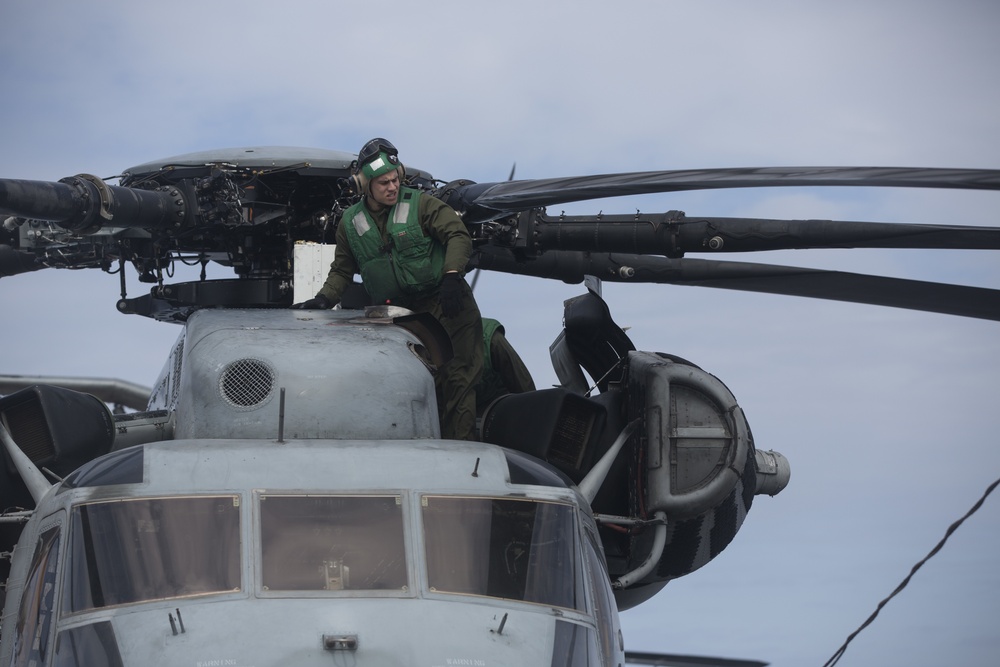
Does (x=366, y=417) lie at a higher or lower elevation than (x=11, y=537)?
higher

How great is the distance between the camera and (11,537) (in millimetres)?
9070

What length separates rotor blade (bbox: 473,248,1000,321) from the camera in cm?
864

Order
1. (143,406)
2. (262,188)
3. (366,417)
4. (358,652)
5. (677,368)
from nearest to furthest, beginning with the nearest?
(358,652) → (366,417) → (677,368) → (262,188) → (143,406)

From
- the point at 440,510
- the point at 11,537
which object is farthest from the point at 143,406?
the point at 440,510

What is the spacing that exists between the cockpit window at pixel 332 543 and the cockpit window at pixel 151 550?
190 mm

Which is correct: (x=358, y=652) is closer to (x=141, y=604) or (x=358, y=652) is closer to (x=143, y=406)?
(x=141, y=604)

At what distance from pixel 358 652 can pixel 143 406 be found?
9.31 m

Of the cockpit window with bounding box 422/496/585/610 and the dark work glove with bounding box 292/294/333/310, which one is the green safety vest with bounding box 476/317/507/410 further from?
the cockpit window with bounding box 422/496/585/610

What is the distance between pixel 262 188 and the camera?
11.3m

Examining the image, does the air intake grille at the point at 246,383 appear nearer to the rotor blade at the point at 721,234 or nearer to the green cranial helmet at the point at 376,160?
the green cranial helmet at the point at 376,160

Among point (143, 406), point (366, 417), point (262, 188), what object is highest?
point (262, 188)

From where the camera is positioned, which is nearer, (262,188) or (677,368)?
(677,368)

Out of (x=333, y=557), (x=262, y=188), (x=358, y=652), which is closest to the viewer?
(x=358, y=652)

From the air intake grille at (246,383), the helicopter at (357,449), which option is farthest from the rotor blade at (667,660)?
the air intake grille at (246,383)
